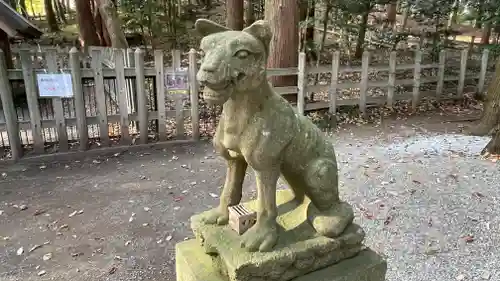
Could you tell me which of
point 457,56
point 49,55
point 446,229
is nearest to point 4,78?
point 49,55

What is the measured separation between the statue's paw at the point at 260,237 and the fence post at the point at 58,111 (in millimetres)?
5671

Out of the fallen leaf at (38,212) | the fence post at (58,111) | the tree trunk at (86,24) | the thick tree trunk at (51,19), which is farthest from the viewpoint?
the thick tree trunk at (51,19)

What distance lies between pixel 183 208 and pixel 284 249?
337 cm

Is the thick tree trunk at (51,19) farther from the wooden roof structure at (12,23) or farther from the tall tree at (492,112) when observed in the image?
the tall tree at (492,112)

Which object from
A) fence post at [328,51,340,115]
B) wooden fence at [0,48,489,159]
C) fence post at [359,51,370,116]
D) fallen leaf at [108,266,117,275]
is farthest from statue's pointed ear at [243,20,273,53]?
fence post at [359,51,370,116]

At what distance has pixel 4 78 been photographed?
6.75 metres

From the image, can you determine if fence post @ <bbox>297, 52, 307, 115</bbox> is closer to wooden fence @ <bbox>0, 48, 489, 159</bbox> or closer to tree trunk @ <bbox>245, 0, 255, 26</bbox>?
wooden fence @ <bbox>0, 48, 489, 159</bbox>

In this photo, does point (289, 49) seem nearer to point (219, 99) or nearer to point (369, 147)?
point (369, 147)

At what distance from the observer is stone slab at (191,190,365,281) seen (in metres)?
2.42

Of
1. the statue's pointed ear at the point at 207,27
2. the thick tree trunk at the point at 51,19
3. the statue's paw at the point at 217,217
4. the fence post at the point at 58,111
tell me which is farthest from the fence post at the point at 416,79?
the thick tree trunk at the point at 51,19

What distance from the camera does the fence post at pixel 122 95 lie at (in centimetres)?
716

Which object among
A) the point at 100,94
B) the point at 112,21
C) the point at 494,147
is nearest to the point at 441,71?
the point at 494,147

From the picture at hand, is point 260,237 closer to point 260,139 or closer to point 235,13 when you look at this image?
point 260,139

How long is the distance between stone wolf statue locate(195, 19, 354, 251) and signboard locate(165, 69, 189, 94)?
5.18 m
